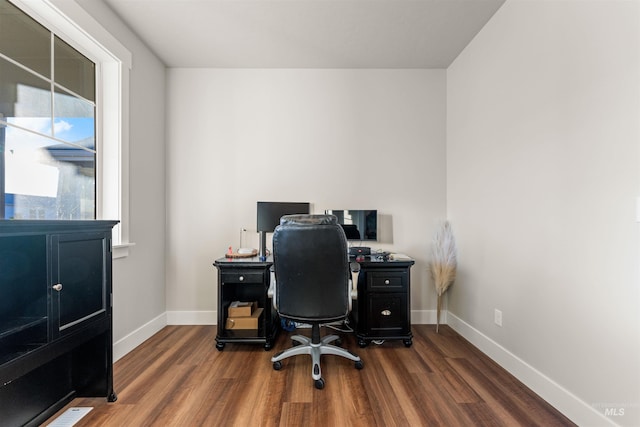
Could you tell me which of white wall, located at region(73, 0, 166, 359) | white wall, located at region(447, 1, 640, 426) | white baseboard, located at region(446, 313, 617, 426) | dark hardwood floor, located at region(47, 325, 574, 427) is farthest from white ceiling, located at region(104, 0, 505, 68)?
dark hardwood floor, located at region(47, 325, 574, 427)

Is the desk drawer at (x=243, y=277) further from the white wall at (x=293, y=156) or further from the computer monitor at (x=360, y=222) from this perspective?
the computer monitor at (x=360, y=222)

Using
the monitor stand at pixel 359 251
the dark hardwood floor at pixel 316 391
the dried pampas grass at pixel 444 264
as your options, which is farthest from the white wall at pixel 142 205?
the dried pampas grass at pixel 444 264

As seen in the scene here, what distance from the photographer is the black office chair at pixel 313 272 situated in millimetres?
1908

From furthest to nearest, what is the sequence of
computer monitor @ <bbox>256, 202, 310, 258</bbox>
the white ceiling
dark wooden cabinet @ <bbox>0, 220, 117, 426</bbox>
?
computer monitor @ <bbox>256, 202, 310, 258</bbox> → the white ceiling → dark wooden cabinet @ <bbox>0, 220, 117, 426</bbox>

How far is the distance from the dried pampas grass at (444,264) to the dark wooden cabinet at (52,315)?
8.89 feet

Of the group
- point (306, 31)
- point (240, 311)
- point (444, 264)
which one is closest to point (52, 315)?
point (240, 311)

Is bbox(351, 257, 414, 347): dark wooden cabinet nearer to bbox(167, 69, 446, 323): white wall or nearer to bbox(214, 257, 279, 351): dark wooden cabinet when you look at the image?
bbox(167, 69, 446, 323): white wall

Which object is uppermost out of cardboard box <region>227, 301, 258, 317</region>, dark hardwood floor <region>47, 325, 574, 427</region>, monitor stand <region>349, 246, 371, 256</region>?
monitor stand <region>349, 246, 371, 256</region>

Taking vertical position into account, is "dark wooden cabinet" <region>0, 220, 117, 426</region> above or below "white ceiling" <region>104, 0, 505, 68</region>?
below

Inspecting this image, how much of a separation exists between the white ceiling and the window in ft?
2.20

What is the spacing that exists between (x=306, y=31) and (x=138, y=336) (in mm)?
3090

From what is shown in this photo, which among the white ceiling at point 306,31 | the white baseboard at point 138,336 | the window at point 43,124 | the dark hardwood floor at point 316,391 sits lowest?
the dark hardwood floor at point 316,391

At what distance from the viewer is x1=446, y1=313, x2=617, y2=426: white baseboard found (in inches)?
59.1

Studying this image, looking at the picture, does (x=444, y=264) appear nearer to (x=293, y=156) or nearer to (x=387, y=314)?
(x=387, y=314)
